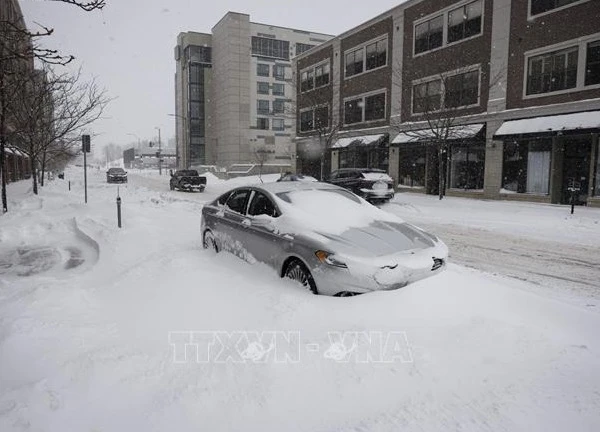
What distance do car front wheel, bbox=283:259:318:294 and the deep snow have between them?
0.45ft

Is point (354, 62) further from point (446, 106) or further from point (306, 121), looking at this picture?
point (446, 106)

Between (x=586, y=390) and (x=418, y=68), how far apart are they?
1026 inches

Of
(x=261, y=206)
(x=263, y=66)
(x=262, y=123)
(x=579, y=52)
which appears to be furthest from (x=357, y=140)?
(x=263, y=66)

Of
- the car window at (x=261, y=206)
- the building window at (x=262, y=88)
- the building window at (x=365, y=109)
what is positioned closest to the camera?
the car window at (x=261, y=206)

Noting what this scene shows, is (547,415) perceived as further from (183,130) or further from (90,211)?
(183,130)

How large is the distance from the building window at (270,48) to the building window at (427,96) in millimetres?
40554

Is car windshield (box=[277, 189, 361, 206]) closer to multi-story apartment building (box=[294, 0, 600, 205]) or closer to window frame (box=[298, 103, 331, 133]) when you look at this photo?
multi-story apartment building (box=[294, 0, 600, 205])

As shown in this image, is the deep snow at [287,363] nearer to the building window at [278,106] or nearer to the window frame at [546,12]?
the window frame at [546,12]

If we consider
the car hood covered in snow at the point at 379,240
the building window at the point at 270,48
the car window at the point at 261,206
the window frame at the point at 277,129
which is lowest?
the car hood covered in snow at the point at 379,240

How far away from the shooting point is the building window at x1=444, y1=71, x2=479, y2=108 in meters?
23.0

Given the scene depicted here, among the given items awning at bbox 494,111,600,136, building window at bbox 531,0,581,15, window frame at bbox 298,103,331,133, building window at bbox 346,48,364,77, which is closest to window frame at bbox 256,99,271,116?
window frame at bbox 298,103,331,133

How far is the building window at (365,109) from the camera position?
30.0 m

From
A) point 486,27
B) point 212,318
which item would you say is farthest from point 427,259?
point 486,27

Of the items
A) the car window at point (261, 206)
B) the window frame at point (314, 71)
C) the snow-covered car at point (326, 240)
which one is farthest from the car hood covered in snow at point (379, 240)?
the window frame at point (314, 71)
